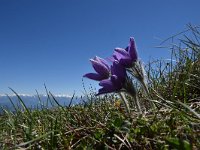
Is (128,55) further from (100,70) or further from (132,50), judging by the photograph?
(100,70)

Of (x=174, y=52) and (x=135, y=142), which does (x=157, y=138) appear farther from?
(x=174, y=52)

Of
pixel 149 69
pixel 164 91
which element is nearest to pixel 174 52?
pixel 149 69

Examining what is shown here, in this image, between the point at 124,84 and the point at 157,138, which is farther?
the point at 124,84

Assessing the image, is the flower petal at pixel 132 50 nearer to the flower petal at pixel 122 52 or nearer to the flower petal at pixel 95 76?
the flower petal at pixel 122 52

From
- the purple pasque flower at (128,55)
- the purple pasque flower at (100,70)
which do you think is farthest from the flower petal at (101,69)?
the purple pasque flower at (128,55)

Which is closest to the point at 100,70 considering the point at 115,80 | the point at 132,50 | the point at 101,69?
the point at 101,69

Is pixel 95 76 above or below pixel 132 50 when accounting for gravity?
below
